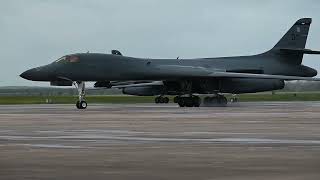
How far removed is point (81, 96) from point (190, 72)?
343 inches

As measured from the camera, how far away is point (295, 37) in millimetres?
59875

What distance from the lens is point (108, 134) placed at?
63.2ft

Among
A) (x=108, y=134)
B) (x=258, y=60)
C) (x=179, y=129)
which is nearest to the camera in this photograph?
(x=108, y=134)

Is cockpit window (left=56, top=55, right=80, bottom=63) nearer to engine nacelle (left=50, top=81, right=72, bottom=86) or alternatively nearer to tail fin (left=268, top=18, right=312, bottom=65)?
engine nacelle (left=50, top=81, right=72, bottom=86)

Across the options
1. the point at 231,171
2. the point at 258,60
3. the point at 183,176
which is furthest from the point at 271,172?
the point at 258,60

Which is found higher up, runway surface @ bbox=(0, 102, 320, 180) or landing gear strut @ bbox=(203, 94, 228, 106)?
runway surface @ bbox=(0, 102, 320, 180)

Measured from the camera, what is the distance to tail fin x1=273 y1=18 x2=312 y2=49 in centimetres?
5988

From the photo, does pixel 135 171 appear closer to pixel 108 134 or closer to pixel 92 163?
pixel 92 163

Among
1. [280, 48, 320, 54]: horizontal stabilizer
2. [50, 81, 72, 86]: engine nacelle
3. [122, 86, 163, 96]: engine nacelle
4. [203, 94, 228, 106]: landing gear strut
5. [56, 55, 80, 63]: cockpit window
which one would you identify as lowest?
[122, 86, 163, 96]: engine nacelle

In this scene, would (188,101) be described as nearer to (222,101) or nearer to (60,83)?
(222,101)

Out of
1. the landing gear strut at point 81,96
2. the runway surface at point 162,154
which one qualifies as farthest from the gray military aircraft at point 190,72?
the runway surface at point 162,154

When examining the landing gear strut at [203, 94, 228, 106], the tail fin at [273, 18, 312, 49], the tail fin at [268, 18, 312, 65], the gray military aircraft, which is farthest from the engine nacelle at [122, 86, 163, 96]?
the tail fin at [273, 18, 312, 49]

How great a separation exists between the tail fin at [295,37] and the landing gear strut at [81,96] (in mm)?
19469

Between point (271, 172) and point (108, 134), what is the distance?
9156 millimetres
